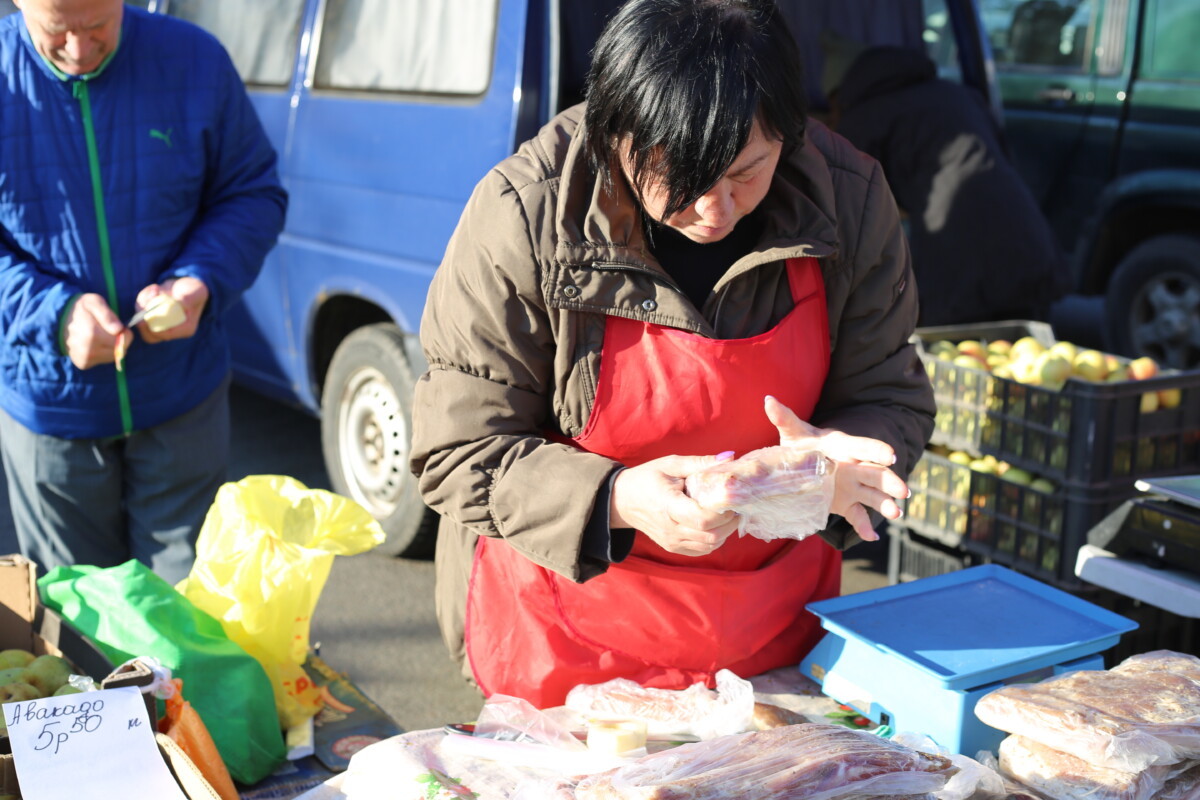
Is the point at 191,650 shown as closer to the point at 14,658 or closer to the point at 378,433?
the point at 14,658

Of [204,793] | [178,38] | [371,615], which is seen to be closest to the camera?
[204,793]

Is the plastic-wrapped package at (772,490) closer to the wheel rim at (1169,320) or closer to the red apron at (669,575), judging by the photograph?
the red apron at (669,575)

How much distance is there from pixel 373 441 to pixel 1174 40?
15.2ft

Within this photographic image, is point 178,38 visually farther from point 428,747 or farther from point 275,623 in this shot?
point 428,747

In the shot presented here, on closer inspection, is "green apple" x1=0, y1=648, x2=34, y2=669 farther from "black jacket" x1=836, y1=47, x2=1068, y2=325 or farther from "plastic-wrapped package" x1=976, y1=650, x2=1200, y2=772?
"black jacket" x1=836, y1=47, x2=1068, y2=325

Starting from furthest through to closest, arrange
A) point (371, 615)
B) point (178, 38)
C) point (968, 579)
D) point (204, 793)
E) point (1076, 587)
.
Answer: point (371, 615), point (1076, 587), point (178, 38), point (968, 579), point (204, 793)

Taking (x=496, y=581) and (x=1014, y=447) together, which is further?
(x=1014, y=447)

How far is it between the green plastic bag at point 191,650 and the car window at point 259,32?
2913mm

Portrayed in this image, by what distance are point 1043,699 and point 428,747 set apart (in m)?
0.86

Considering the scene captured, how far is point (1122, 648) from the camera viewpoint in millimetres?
2826

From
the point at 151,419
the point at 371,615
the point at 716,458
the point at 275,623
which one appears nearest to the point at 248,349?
the point at 371,615

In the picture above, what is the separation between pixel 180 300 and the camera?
8.46 feet

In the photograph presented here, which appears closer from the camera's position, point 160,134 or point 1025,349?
point 160,134

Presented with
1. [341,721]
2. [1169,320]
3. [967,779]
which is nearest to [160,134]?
[341,721]
